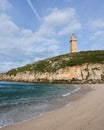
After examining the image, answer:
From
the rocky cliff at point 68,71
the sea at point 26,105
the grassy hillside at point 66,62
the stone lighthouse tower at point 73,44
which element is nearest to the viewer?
the sea at point 26,105

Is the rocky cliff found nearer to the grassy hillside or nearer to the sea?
the grassy hillside

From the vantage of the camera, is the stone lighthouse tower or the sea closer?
the sea

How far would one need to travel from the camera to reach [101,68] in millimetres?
86875

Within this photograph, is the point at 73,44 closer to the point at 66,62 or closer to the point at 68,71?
the point at 66,62

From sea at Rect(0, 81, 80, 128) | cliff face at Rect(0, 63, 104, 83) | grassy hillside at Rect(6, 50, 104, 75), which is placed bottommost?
sea at Rect(0, 81, 80, 128)

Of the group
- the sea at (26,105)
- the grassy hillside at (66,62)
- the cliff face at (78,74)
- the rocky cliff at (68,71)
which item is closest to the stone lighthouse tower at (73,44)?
the grassy hillside at (66,62)

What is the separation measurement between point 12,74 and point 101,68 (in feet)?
202

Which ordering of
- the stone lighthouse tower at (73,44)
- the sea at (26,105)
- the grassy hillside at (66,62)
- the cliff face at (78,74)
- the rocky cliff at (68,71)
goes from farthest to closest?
the stone lighthouse tower at (73,44), the grassy hillside at (66,62), the rocky cliff at (68,71), the cliff face at (78,74), the sea at (26,105)

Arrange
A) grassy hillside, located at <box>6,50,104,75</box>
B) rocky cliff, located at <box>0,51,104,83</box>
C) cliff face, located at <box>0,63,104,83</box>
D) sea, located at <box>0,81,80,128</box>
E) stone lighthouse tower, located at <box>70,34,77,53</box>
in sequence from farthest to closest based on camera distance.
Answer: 1. stone lighthouse tower, located at <box>70,34,77,53</box>
2. grassy hillside, located at <box>6,50,104,75</box>
3. rocky cliff, located at <box>0,51,104,83</box>
4. cliff face, located at <box>0,63,104,83</box>
5. sea, located at <box>0,81,80,128</box>

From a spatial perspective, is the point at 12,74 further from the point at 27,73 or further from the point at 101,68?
the point at 101,68

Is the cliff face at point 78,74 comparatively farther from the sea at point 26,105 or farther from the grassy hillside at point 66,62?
the sea at point 26,105

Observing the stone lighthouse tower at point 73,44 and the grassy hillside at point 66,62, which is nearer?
the grassy hillside at point 66,62

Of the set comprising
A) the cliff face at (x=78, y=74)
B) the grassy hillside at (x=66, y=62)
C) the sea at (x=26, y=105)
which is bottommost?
the sea at (x=26, y=105)

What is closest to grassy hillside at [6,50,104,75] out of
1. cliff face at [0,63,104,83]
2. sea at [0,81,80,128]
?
cliff face at [0,63,104,83]
